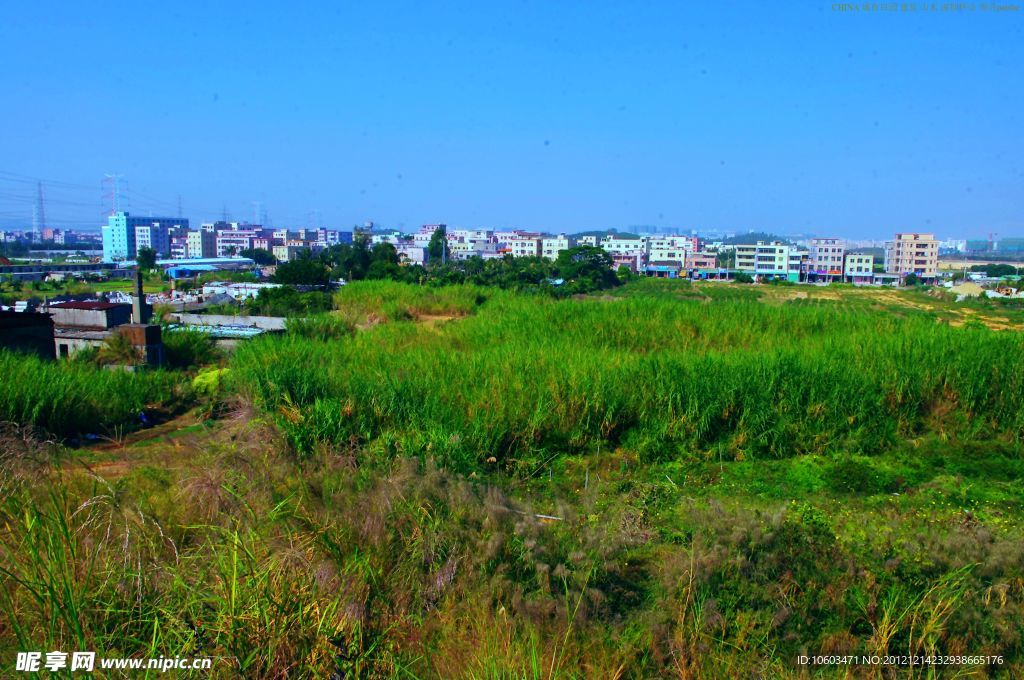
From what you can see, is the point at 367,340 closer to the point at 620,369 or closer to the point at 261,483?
the point at 620,369

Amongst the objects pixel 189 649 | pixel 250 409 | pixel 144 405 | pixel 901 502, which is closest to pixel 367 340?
pixel 144 405

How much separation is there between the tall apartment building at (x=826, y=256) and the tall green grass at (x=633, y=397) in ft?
234

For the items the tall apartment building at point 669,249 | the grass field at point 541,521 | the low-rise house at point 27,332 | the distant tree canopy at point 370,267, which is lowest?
the grass field at point 541,521

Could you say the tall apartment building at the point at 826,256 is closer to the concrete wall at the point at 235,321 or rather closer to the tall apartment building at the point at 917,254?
the tall apartment building at the point at 917,254

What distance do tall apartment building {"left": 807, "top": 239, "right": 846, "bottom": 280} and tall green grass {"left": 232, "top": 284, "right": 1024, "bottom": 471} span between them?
234 feet

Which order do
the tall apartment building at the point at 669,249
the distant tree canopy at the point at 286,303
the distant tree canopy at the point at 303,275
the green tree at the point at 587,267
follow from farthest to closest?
the tall apartment building at the point at 669,249, the green tree at the point at 587,267, the distant tree canopy at the point at 303,275, the distant tree canopy at the point at 286,303

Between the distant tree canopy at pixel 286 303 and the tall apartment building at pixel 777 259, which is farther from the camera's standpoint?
the tall apartment building at pixel 777 259

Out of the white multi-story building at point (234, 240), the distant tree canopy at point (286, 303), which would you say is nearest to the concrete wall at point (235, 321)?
the distant tree canopy at point (286, 303)

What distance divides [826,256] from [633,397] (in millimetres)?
79005

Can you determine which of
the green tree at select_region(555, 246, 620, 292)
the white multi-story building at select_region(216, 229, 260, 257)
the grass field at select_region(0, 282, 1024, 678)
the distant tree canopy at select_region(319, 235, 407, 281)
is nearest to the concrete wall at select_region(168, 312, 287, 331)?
the grass field at select_region(0, 282, 1024, 678)

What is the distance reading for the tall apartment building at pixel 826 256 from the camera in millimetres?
74625

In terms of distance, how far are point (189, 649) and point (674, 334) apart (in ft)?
30.5

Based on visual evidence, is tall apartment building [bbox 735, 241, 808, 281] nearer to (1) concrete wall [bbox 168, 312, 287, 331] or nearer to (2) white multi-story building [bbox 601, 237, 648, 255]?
(2) white multi-story building [bbox 601, 237, 648, 255]

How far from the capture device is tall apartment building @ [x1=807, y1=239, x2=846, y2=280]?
245ft
